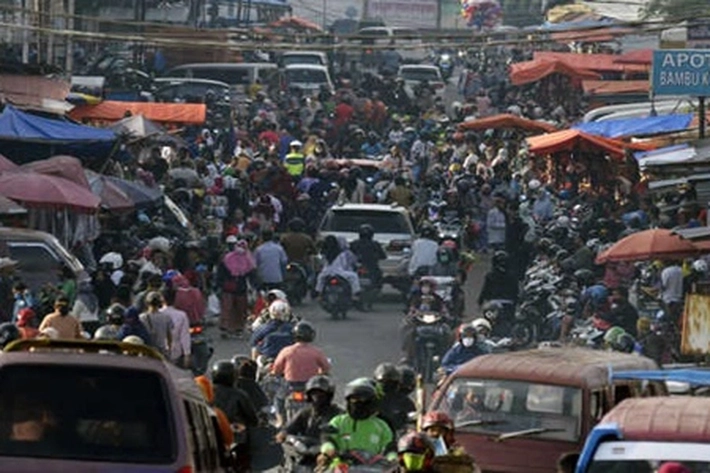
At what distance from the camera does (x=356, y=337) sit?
3039 centimetres

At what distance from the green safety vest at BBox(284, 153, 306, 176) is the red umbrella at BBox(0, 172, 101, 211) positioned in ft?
49.2

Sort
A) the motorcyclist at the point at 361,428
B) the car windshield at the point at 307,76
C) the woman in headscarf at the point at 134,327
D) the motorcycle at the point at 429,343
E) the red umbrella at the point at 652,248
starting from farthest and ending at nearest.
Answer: the car windshield at the point at 307,76
the red umbrella at the point at 652,248
the motorcycle at the point at 429,343
the woman in headscarf at the point at 134,327
the motorcyclist at the point at 361,428

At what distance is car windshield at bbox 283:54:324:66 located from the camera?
228ft

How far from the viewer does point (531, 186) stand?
42.5 meters

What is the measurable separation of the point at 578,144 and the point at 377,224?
6188 mm

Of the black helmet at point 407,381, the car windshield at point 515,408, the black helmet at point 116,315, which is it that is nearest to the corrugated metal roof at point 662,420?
the car windshield at point 515,408

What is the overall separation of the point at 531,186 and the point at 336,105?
16822 millimetres

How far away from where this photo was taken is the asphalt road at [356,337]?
27953 millimetres

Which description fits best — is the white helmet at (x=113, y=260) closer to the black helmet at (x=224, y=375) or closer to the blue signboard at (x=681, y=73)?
the blue signboard at (x=681, y=73)

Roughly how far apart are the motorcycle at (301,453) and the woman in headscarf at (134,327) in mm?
5548

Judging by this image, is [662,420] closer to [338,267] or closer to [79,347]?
[79,347]

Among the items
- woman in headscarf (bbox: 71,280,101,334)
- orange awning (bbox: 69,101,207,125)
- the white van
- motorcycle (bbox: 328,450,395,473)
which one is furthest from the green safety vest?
motorcycle (bbox: 328,450,395,473)

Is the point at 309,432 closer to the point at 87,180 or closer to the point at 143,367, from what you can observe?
the point at 143,367

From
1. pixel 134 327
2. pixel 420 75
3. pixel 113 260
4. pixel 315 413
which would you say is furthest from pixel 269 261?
pixel 420 75
